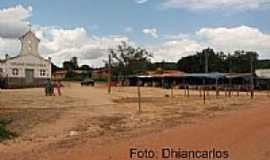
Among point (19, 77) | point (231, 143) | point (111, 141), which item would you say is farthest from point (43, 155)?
point (19, 77)

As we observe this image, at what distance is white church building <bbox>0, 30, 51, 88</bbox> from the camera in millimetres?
70062

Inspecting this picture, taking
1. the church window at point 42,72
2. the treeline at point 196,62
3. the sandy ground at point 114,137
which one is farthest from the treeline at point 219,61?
the sandy ground at point 114,137

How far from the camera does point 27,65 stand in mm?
71312

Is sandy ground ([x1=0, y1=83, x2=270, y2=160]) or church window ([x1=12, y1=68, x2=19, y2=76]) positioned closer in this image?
sandy ground ([x1=0, y1=83, x2=270, y2=160])

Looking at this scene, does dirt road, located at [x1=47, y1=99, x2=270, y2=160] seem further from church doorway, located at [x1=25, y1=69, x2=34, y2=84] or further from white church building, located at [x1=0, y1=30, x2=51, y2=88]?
church doorway, located at [x1=25, y1=69, x2=34, y2=84]

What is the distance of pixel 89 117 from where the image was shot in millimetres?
22812

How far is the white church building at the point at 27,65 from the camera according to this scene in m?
70.1

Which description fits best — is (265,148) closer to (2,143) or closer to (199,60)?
(2,143)

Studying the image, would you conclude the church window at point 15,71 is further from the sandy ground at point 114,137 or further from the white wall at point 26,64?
the sandy ground at point 114,137

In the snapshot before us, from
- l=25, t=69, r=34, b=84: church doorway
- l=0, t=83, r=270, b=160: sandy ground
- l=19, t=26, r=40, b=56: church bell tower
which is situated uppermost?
l=19, t=26, r=40, b=56: church bell tower

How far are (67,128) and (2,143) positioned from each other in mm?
3762

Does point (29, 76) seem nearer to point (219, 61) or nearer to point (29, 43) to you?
point (29, 43)

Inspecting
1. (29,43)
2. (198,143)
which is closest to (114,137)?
(198,143)

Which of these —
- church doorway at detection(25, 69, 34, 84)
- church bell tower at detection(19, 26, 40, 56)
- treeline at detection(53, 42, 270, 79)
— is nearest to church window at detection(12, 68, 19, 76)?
church doorway at detection(25, 69, 34, 84)
